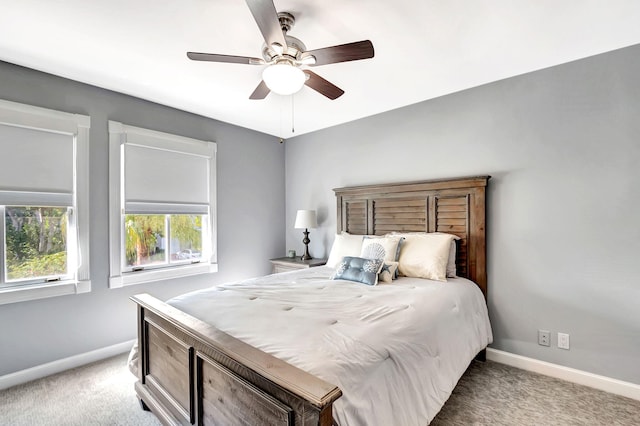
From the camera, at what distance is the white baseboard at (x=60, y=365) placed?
2.34 metres

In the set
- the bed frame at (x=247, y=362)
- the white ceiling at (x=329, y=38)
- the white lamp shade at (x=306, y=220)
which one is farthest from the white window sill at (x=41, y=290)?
the white lamp shade at (x=306, y=220)

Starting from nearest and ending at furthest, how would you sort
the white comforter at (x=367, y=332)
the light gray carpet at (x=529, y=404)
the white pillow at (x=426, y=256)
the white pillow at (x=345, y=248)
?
the white comforter at (x=367, y=332)
the light gray carpet at (x=529, y=404)
the white pillow at (x=426, y=256)
the white pillow at (x=345, y=248)

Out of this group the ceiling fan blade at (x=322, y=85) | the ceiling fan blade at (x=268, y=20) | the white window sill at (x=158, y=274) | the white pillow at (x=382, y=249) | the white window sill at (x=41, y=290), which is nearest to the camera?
the ceiling fan blade at (x=268, y=20)

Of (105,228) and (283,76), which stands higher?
(283,76)

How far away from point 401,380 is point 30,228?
3.12 m

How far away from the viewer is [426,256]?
266 cm

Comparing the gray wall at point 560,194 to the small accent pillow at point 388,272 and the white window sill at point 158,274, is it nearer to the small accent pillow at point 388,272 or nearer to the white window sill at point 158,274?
the small accent pillow at point 388,272

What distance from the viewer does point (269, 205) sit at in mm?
4422

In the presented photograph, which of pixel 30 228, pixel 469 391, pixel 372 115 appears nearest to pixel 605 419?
pixel 469 391

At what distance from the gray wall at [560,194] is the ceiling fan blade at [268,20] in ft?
4.73

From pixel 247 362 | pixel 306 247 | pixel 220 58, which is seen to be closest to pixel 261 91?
pixel 220 58

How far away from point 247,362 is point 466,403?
1.78 metres

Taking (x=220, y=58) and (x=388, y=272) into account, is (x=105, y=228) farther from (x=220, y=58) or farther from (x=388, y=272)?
(x=388, y=272)

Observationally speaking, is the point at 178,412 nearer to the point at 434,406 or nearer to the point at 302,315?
the point at 302,315
